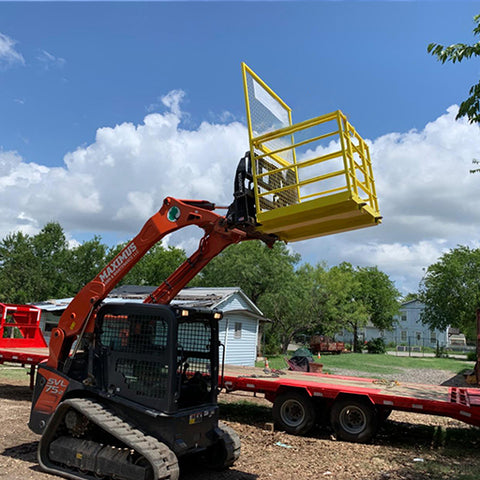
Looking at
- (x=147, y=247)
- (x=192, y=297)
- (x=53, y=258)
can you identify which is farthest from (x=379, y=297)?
(x=147, y=247)

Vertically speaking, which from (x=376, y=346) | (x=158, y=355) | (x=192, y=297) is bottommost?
(x=376, y=346)

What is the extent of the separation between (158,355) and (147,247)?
5.59 feet

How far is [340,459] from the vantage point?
26.3ft

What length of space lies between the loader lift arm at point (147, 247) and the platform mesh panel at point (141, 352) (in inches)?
25.2

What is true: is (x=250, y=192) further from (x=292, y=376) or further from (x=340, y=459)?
(x=292, y=376)

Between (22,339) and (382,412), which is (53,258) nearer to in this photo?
(22,339)

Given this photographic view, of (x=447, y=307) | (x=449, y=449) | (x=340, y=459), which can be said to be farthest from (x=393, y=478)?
(x=447, y=307)

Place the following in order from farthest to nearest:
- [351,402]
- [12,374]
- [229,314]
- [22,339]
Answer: [229,314], [12,374], [22,339], [351,402]

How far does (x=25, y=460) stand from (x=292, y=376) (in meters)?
6.52

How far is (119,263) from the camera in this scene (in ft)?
23.8

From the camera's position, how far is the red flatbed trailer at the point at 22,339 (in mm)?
12695

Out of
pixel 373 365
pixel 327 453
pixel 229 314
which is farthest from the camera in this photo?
pixel 373 365

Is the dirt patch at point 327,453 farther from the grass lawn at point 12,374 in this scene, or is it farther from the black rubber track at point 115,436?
the grass lawn at point 12,374

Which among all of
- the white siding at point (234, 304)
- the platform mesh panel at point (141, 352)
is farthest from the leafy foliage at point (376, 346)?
the platform mesh panel at point (141, 352)
